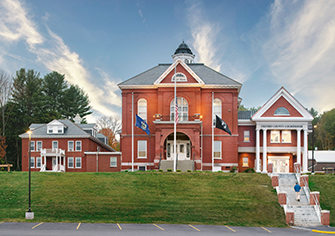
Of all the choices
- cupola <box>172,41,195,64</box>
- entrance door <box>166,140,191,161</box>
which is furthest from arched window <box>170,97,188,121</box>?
cupola <box>172,41,195,64</box>

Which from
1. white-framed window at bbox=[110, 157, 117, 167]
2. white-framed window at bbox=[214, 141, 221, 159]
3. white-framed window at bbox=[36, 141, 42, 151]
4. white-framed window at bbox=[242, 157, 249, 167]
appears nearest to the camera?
white-framed window at bbox=[214, 141, 221, 159]

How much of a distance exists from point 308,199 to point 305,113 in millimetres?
16104

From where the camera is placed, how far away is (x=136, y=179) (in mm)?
28562

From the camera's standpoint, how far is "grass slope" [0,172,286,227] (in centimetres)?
2222

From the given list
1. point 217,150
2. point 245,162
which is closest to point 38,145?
point 217,150

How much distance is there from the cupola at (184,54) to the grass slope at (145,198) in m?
26.5

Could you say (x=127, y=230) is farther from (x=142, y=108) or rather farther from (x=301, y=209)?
(x=142, y=108)

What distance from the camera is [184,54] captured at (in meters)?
51.5

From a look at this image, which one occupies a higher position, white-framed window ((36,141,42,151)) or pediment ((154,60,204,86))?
pediment ((154,60,204,86))

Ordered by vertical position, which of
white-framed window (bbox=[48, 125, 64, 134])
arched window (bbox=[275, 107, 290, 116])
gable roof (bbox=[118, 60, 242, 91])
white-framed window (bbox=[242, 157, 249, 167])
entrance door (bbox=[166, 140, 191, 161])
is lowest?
white-framed window (bbox=[242, 157, 249, 167])

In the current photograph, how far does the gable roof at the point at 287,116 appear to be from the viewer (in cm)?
3800

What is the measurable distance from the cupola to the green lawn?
95.6ft

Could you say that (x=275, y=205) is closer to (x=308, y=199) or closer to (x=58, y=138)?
(x=308, y=199)

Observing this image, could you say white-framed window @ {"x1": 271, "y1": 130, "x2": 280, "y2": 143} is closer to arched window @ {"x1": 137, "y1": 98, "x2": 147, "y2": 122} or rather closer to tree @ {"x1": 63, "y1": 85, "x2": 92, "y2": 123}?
arched window @ {"x1": 137, "y1": 98, "x2": 147, "y2": 122}
